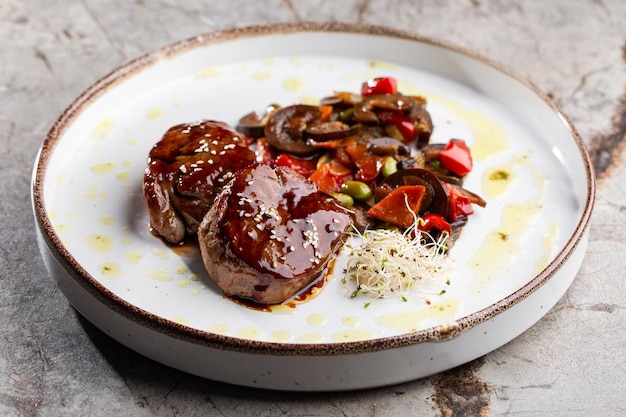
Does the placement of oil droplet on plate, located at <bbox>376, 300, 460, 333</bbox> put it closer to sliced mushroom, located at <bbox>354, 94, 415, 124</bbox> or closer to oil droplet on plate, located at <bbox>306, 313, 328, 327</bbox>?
oil droplet on plate, located at <bbox>306, 313, 328, 327</bbox>

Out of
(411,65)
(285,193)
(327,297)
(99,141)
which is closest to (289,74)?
(411,65)

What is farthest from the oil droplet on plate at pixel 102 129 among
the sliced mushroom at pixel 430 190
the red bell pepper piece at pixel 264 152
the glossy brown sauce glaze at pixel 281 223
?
the sliced mushroom at pixel 430 190

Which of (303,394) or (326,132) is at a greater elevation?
(326,132)

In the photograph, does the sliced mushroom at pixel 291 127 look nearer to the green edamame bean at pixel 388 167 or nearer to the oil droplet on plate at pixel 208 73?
the green edamame bean at pixel 388 167

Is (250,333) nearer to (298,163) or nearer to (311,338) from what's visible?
(311,338)

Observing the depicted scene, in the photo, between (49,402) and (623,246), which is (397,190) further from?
(49,402)

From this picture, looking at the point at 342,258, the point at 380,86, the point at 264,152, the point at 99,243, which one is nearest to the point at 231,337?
the point at 342,258
